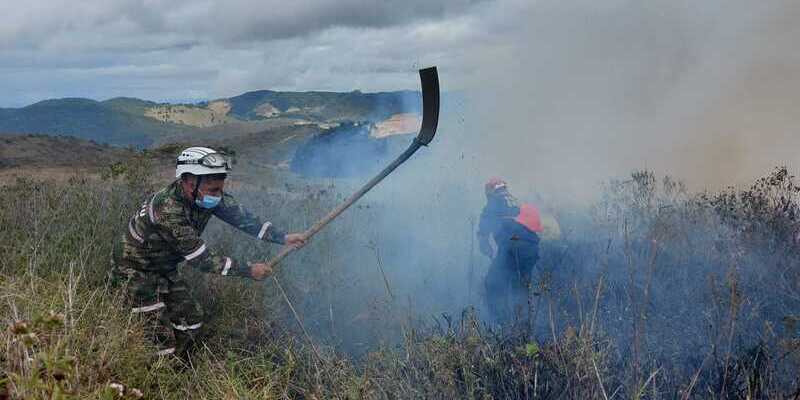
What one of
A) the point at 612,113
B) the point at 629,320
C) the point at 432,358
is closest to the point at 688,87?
the point at 612,113

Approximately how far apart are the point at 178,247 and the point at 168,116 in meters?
24.0

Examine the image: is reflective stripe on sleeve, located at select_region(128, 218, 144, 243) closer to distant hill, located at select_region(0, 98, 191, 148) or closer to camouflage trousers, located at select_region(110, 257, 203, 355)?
camouflage trousers, located at select_region(110, 257, 203, 355)

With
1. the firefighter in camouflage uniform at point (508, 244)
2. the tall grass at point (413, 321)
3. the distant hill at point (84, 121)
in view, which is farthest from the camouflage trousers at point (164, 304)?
the distant hill at point (84, 121)

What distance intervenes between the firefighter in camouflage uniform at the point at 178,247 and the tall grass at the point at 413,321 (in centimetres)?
21

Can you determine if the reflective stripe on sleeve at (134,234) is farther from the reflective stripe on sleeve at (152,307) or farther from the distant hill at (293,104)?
the distant hill at (293,104)

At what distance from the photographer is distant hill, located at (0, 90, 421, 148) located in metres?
25.0

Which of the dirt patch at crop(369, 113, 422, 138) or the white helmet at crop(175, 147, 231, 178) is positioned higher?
the dirt patch at crop(369, 113, 422, 138)

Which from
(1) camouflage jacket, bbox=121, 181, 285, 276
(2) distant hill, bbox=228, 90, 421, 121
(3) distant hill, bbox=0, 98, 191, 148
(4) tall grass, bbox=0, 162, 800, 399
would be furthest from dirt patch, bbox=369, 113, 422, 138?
(3) distant hill, bbox=0, 98, 191, 148

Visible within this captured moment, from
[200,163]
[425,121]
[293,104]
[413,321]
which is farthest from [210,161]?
[293,104]

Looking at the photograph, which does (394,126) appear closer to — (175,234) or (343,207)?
(343,207)

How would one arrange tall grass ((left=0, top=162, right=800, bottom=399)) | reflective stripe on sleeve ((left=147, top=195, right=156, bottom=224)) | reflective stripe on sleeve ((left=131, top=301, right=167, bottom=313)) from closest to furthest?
tall grass ((left=0, top=162, right=800, bottom=399)), reflective stripe on sleeve ((left=147, top=195, right=156, bottom=224)), reflective stripe on sleeve ((left=131, top=301, right=167, bottom=313))

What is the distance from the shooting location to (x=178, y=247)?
14.8ft

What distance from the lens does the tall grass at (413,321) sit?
10.9ft

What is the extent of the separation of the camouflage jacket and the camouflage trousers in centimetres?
7
